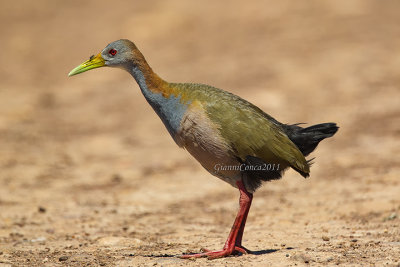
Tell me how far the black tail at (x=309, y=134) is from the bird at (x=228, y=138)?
156mm

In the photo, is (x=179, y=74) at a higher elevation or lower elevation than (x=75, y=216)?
higher

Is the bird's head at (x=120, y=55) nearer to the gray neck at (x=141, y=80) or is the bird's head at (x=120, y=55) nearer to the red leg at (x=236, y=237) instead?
the gray neck at (x=141, y=80)

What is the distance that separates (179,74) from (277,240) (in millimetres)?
11496

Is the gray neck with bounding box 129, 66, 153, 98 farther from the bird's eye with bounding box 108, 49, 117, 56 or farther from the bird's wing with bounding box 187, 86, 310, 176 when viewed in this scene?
the bird's wing with bounding box 187, 86, 310, 176

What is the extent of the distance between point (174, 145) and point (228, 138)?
740 centimetres

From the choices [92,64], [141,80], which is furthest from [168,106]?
[92,64]

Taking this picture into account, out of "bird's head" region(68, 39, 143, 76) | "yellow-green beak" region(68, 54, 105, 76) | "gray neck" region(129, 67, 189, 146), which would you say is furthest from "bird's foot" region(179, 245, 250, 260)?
"yellow-green beak" region(68, 54, 105, 76)

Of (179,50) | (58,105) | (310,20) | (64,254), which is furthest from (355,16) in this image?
(64,254)

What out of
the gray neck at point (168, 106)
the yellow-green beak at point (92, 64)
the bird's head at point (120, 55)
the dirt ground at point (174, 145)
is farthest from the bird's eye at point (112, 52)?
the dirt ground at point (174, 145)

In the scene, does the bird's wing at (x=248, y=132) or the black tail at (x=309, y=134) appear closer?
the bird's wing at (x=248, y=132)

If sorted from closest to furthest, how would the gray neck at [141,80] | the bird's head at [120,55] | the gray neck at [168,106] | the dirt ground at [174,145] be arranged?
1. the gray neck at [168,106]
2. the gray neck at [141,80]
3. the bird's head at [120,55]
4. the dirt ground at [174,145]

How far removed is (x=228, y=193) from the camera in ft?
35.0

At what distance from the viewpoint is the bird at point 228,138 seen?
6422 millimetres

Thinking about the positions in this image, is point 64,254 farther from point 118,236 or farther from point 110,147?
point 110,147
